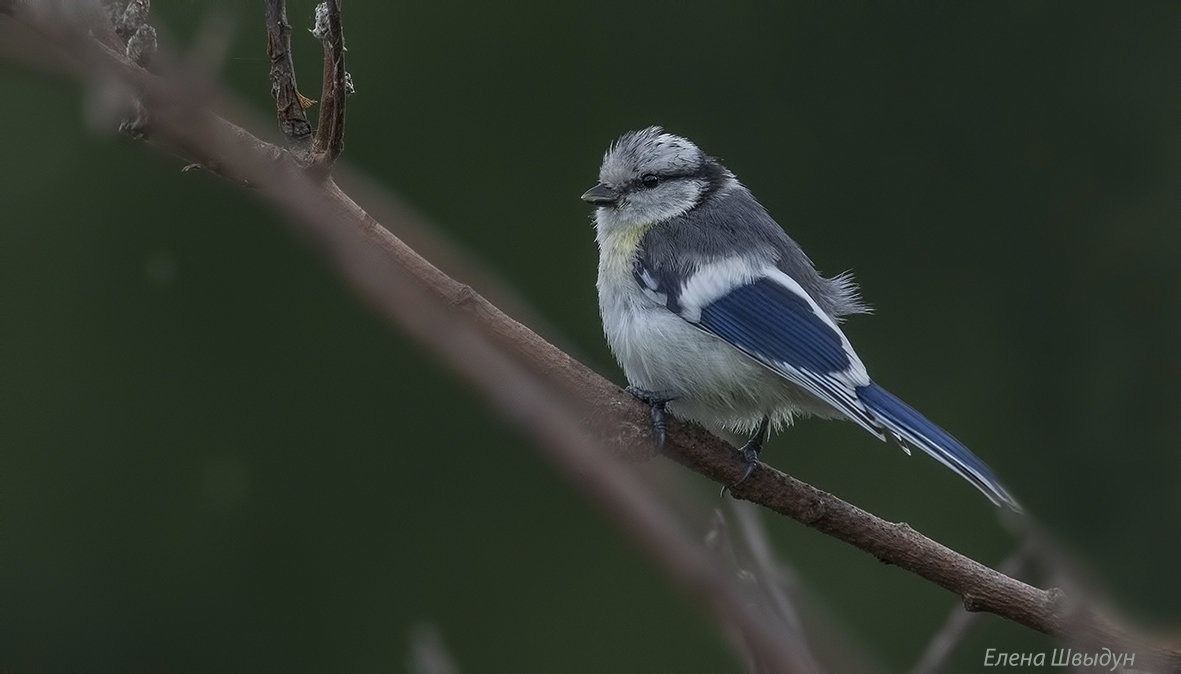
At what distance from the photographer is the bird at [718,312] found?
2109mm

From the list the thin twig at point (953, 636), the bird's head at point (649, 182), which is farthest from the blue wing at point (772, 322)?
the thin twig at point (953, 636)

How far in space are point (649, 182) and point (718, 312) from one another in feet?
1.37

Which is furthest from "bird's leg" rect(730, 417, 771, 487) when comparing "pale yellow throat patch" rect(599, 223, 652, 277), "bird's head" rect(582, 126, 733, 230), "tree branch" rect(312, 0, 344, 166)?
"tree branch" rect(312, 0, 344, 166)

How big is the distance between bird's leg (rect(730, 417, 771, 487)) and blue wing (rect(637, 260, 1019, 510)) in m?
0.11

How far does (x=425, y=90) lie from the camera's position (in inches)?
169

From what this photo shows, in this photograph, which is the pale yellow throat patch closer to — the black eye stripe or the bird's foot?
the black eye stripe

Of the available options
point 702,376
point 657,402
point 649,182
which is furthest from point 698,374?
point 649,182

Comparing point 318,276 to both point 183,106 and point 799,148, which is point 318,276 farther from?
point 183,106

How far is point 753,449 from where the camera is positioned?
2.08 meters

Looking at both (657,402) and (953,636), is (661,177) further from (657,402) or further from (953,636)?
(953,636)

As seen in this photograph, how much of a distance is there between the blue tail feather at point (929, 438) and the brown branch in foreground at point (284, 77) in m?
0.92

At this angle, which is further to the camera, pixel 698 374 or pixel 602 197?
pixel 602 197

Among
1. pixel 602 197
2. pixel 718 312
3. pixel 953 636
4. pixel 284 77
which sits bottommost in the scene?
pixel 953 636

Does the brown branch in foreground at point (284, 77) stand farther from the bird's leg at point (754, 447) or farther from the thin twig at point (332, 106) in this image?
the bird's leg at point (754, 447)
